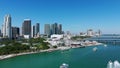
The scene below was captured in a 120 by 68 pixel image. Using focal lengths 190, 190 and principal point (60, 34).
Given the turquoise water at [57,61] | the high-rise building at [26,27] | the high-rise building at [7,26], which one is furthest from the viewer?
the high-rise building at [26,27]

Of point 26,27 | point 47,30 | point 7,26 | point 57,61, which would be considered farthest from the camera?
point 47,30

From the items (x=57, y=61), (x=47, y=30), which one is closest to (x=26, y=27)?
(x=47, y=30)

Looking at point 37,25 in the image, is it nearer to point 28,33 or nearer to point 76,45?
point 28,33

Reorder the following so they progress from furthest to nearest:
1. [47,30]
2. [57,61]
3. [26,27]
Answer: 1. [47,30]
2. [26,27]
3. [57,61]

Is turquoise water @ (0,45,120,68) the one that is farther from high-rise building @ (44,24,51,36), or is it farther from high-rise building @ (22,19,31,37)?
high-rise building @ (44,24,51,36)

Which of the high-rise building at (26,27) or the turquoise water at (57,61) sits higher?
the high-rise building at (26,27)

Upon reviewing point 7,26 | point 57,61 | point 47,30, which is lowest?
point 57,61

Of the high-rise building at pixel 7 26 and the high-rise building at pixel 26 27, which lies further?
the high-rise building at pixel 26 27

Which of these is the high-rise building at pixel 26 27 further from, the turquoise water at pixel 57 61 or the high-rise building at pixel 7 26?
the turquoise water at pixel 57 61

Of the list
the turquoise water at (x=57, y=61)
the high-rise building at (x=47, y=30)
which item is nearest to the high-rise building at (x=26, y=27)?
the high-rise building at (x=47, y=30)

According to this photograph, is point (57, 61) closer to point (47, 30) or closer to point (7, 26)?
point (7, 26)

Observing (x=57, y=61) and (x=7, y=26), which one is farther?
(x=7, y=26)

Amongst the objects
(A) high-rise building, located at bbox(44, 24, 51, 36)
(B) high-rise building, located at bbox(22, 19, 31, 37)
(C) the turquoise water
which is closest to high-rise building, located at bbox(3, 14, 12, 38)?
(B) high-rise building, located at bbox(22, 19, 31, 37)
